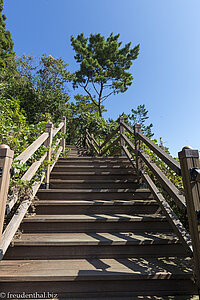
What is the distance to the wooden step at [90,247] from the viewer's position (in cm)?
152

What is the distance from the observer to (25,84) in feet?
22.8

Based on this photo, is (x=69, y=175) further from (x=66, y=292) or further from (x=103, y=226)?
(x=66, y=292)

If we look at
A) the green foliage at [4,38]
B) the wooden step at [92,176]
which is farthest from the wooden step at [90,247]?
the green foliage at [4,38]

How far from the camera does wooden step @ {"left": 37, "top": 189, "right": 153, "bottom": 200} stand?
2295 mm

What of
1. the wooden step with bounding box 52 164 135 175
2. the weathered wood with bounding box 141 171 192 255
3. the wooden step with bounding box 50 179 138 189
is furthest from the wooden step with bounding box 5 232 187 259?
the wooden step with bounding box 52 164 135 175

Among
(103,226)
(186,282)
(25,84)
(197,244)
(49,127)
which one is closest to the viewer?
(197,244)

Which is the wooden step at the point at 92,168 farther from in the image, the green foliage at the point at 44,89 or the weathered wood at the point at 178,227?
the green foliage at the point at 44,89

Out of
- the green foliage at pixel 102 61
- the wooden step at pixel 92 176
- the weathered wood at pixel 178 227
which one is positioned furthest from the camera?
the green foliage at pixel 102 61

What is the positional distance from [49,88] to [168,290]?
7.57 meters

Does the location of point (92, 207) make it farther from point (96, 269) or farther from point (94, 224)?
point (96, 269)

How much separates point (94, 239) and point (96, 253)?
117mm

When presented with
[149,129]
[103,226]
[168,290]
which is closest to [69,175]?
[103,226]

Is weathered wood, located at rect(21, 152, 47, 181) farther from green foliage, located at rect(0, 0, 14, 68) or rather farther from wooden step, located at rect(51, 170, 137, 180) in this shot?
green foliage, located at rect(0, 0, 14, 68)

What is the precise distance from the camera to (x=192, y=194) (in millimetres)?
1254
